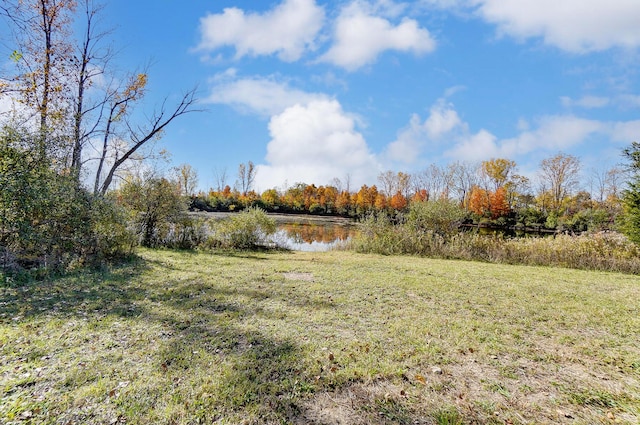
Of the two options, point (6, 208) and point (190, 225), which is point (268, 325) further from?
point (190, 225)

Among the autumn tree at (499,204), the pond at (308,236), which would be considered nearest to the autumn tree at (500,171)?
the autumn tree at (499,204)

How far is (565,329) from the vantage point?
4.20m

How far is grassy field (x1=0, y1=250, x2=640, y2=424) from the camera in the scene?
239 centimetres

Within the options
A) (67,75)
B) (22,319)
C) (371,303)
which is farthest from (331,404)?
(67,75)

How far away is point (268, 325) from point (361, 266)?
515cm

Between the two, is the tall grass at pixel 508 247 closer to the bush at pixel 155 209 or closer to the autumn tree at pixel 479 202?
the bush at pixel 155 209

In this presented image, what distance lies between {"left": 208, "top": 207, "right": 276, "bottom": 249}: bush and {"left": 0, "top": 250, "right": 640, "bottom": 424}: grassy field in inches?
272

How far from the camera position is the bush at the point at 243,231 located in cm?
1298

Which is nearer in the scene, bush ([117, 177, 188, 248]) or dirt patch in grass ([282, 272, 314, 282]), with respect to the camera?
dirt patch in grass ([282, 272, 314, 282])

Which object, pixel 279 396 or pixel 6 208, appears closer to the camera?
pixel 279 396

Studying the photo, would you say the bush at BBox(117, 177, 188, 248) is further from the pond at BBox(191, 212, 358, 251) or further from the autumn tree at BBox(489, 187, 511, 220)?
the autumn tree at BBox(489, 187, 511, 220)

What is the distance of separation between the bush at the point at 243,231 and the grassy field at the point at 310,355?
6.90 metres

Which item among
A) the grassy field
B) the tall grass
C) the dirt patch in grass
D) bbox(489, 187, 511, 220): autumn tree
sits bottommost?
the grassy field

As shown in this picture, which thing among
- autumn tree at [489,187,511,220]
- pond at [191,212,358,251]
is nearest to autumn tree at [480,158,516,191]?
autumn tree at [489,187,511,220]
